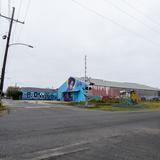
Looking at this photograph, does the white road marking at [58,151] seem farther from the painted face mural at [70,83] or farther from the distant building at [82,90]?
the painted face mural at [70,83]

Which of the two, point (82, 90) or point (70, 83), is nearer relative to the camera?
point (82, 90)

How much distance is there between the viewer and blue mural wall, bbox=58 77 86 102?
76188 mm

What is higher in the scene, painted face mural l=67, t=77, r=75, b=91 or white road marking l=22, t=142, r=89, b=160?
painted face mural l=67, t=77, r=75, b=91

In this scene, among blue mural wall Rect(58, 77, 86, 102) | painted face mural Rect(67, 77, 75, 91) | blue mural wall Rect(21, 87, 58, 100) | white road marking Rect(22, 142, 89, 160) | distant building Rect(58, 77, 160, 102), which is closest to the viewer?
white road marking Rect(22, 142, 89, 160)

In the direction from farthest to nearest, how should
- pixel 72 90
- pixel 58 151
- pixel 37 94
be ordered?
pixel 37 94 < pixel 72 90 < pixel 58 151

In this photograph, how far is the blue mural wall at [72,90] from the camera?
250 feet

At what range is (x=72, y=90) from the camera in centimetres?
8031

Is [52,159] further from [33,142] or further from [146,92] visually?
[146,92]

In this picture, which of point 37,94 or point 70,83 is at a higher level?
point 70,83

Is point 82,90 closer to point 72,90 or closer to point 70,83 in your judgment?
point 72,90

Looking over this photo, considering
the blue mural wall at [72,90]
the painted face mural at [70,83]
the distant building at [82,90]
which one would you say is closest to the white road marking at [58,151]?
the distant building at [82,90]

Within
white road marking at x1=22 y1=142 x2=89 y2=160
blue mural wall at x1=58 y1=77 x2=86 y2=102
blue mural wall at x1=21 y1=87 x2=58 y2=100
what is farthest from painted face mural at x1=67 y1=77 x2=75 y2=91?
white road marking at x1=22 y1=142 x2=89 y2=160

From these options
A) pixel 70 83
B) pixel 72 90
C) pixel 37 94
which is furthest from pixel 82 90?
pixel 37 94

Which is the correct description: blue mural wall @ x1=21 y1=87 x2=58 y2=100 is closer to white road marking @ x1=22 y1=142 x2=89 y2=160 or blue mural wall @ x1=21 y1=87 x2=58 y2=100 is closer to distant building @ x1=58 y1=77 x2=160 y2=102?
distant building @ x1=58 y1=77 x2=160 y2=102
